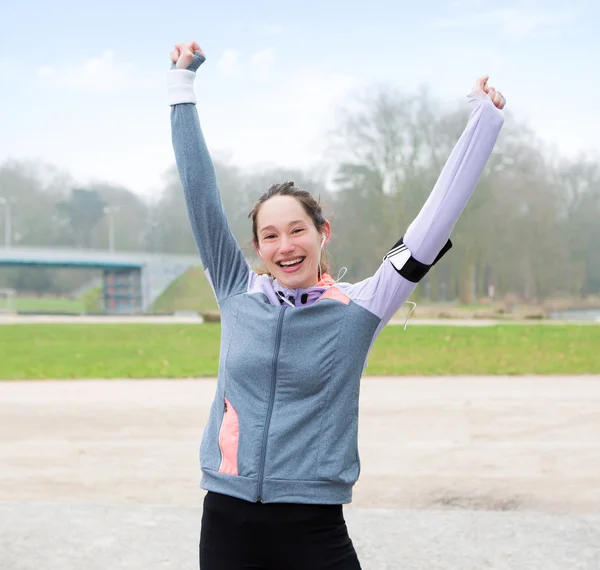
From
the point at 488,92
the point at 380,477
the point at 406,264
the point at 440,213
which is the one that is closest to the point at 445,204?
the point at 440,213

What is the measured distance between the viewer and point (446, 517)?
4680 mm

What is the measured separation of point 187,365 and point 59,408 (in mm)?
4033

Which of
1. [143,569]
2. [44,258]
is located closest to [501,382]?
[143,569]

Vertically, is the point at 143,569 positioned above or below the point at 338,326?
below

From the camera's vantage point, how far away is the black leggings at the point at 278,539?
72.6 inches

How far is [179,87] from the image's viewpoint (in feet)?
6.82

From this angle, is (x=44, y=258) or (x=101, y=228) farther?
(x=101, y=228)

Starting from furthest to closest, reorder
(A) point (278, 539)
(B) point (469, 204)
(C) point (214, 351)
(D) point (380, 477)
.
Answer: (B) point (469, 204) < (C) point (214, 351) < (D) point (380, 477) < (A) point (278, 539)

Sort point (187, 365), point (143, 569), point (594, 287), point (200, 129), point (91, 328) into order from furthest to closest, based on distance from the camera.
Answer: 1. point (594, 287)
2. point (91, 328)
3. point (187, 365)
4. point (143, 569)
5. point (200, 129)

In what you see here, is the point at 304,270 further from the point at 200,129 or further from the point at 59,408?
the point at 59,408

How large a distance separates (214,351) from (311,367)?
529 inches

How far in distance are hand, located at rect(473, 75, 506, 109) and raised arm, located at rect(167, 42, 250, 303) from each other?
663mm

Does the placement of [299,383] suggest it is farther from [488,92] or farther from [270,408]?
[488,92]

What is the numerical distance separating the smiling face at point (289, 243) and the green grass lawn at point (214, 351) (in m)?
9.98
